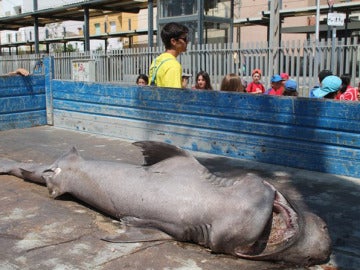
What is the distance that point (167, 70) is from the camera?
532 centimetres

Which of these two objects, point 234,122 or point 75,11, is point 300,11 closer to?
point 75,11

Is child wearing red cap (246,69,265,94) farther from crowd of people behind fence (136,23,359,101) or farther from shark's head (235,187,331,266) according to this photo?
shark's head (235,187,331,266)

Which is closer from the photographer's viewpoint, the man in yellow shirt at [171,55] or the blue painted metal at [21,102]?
the man in yellow shirt at [171,55]

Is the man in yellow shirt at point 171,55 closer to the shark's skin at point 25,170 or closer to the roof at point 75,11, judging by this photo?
the shark's skin at point 25,170

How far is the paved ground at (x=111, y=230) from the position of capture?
3.15 metres

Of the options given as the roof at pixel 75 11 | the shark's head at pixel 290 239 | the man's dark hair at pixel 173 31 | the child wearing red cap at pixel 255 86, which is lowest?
the shark's head at pixel 290 239

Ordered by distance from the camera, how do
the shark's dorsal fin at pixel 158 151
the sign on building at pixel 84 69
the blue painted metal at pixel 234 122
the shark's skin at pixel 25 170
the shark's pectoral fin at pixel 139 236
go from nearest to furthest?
the shark's pectoral fin at pixel 139 236 → the shark's dorsal fin at pixel 158 151 → the shark's skin at pixel 25 170 → the blue painted metal at pixel 234 122 → the sign on building at pixel 84 69

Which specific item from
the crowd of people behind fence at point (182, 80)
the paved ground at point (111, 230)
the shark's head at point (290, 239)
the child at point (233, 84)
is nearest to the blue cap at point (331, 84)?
the crowd of people behind fence at point (182, 80)

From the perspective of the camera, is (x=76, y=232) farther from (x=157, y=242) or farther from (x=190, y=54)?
(x=190, y=54)

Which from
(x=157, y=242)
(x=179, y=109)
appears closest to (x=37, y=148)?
(x=179, y=109)

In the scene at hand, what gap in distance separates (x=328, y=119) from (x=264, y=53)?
5071 millimetres

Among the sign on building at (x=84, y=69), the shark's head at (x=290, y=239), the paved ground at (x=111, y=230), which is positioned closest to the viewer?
the shark's head at (x=290, y=239)

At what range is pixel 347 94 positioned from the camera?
7160 mm

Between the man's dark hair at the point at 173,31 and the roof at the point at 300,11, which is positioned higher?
the roof at the point at 300,11
